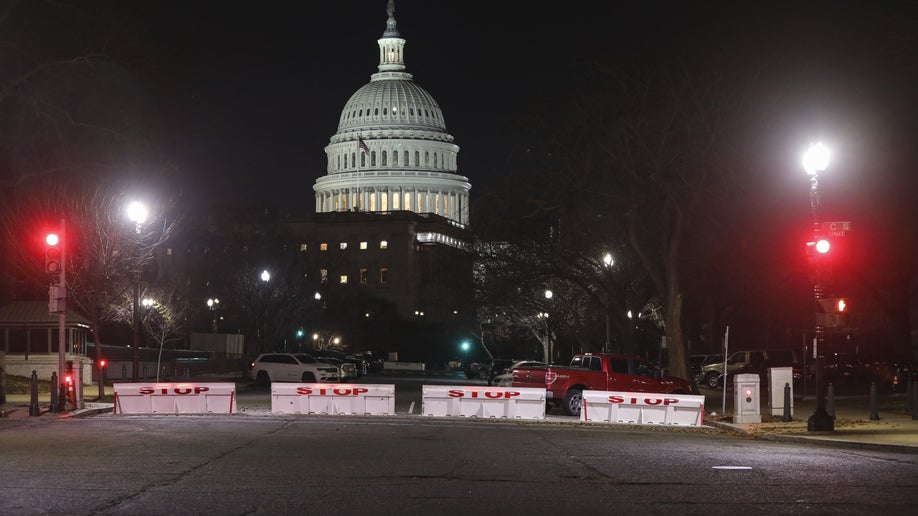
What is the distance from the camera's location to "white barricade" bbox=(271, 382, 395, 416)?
31.0 meters

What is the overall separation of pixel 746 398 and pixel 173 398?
14009 mm

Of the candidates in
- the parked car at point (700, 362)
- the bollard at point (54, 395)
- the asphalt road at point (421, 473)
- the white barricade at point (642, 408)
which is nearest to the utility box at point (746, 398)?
the white barricade at point (642, 408)

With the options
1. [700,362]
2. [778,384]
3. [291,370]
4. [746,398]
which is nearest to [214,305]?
[291,370]

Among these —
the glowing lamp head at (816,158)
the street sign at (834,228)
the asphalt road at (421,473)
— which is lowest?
the asphalt road at (421,473)

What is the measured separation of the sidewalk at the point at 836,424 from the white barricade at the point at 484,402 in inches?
171

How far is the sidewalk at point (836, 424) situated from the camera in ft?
77.6

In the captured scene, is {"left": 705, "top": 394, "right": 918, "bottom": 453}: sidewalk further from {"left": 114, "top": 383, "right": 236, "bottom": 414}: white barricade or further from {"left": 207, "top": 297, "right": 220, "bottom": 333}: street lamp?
{"left": 207, "top": 297, "right": 220, "bottom": 333}: street lamp

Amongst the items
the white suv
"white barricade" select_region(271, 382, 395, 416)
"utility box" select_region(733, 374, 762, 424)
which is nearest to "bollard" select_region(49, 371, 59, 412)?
"white barricade" select_region(271, 382, 395, 416)

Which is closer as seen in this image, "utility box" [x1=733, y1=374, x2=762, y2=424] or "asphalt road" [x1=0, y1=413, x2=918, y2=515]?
"asphalt road" [x1=0, y1=413, x2=918, y2=515]

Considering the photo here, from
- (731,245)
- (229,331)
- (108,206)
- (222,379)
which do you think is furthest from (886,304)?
(229,331)

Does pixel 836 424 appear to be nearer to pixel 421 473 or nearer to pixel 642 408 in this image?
pixel 642 408

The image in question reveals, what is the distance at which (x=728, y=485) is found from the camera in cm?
1563

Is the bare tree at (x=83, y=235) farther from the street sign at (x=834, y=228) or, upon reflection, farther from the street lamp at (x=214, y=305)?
the street lamp at (x=214, y=305)

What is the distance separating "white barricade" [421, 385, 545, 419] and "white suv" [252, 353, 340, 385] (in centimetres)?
2185
